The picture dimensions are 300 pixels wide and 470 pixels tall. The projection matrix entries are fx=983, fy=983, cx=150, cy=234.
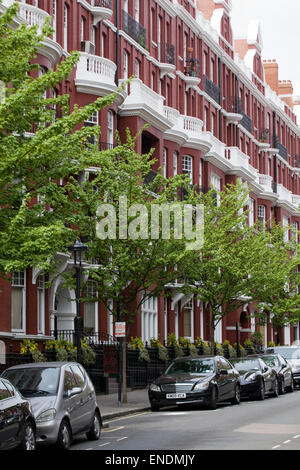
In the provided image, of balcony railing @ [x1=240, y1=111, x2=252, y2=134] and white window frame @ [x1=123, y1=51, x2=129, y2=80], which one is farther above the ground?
balcony railing @ [x1=240, y1=111, x2=252, y2=134]

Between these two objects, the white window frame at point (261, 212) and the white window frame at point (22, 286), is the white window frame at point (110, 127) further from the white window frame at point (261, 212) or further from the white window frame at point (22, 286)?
the white window frame at point (261, 212)

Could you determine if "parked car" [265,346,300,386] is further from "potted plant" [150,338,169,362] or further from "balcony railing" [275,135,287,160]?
"balcony railing" [275,135,287,160]

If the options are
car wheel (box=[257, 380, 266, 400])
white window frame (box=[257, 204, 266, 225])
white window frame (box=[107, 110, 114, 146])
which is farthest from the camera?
white window frame (box=[257, 204, 266, 225])

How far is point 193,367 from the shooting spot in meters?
27.0

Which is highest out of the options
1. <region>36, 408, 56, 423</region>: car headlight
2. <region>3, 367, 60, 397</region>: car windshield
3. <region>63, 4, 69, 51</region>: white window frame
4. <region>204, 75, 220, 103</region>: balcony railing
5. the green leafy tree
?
<region>204, 75, 220, 103</region>: balcony railing

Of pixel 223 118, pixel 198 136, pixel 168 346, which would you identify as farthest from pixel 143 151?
pixel 223 118

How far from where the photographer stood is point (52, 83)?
774 inches

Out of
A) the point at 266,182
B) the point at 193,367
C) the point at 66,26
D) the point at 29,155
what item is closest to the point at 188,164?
the point at 66,26

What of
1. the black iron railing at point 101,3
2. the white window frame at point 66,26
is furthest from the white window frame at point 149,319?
the black iron railing at point 101,3

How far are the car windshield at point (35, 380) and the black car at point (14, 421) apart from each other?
1.73 metres

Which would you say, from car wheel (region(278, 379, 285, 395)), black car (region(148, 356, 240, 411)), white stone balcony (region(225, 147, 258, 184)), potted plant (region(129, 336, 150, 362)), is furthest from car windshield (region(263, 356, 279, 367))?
white stone balcony (region(225, 147, 258, 184))

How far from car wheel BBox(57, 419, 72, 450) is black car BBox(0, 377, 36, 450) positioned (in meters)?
0.96

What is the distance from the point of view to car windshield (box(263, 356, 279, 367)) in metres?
34.6

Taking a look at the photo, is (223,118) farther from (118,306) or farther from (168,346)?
(118,306)
